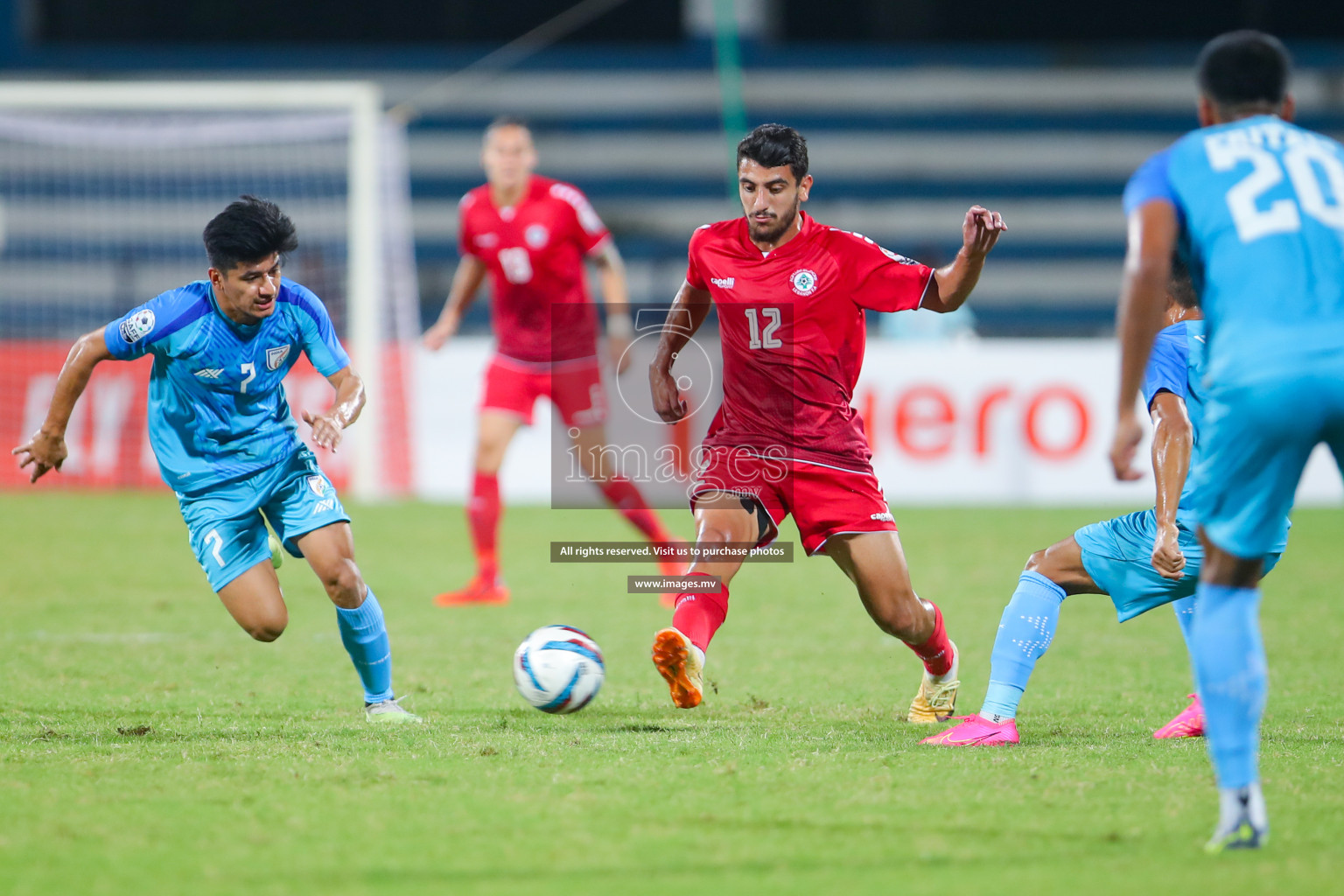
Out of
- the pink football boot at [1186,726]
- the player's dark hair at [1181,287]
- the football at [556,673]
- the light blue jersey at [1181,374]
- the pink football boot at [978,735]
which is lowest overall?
the pink football boot at [1186,726]

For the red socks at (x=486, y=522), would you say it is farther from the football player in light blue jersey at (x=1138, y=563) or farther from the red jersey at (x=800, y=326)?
the football player in light blue jersey at (x=1138, y=563)

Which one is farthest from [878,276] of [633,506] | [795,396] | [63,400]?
[633,506]

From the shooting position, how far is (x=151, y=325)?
16.4ft

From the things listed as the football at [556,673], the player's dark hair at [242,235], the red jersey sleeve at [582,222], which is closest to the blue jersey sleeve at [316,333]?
the player's dark hair at [242,235]

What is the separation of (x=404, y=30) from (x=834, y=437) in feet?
64.1

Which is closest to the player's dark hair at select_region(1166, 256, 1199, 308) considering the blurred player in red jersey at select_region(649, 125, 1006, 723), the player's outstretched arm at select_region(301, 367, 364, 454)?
the blurred player in red jersey at select_region(649, 125, 1006, 723)

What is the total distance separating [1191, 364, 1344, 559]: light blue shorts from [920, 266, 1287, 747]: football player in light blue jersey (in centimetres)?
126

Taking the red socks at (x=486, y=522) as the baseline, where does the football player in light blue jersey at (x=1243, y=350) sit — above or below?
above

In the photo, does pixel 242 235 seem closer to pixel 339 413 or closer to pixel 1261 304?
pixel 339 413

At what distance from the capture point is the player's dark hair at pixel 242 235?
4895mm

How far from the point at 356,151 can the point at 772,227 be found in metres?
9.44

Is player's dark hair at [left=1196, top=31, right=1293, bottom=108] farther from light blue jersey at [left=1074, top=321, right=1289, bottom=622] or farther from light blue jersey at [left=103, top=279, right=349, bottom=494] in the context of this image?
light blue jersey at [left=103, top=279, right=349, bottom=494]

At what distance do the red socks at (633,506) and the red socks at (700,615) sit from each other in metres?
3.32

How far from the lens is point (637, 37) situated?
22.8 meters
